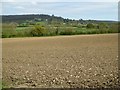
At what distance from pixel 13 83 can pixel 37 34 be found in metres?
50.4

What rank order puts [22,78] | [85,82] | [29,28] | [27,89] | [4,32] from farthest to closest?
[29,28] < [4,32] < [22,78] < [85,82] < [27,89]

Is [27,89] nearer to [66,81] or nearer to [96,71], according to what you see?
[66,81]

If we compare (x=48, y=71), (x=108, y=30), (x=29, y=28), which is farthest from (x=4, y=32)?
(x=48, y=71)

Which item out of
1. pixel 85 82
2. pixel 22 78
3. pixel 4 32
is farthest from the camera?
pixel 4 32

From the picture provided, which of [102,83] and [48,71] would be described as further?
[48,71]

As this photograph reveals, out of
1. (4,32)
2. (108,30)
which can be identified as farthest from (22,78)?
(108,30)

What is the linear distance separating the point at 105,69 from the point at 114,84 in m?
3.20

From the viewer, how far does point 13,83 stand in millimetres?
11258

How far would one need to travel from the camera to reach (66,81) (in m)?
11.1

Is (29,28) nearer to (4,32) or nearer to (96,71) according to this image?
(4,32)

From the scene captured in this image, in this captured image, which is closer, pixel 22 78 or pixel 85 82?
pixel 85 82

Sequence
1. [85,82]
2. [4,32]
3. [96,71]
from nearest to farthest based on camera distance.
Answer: [85,82], [96,71], [4,32]

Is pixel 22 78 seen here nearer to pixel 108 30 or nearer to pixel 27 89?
pixel 27 89

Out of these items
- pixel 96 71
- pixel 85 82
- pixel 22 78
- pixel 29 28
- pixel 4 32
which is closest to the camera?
pixel 85 82
